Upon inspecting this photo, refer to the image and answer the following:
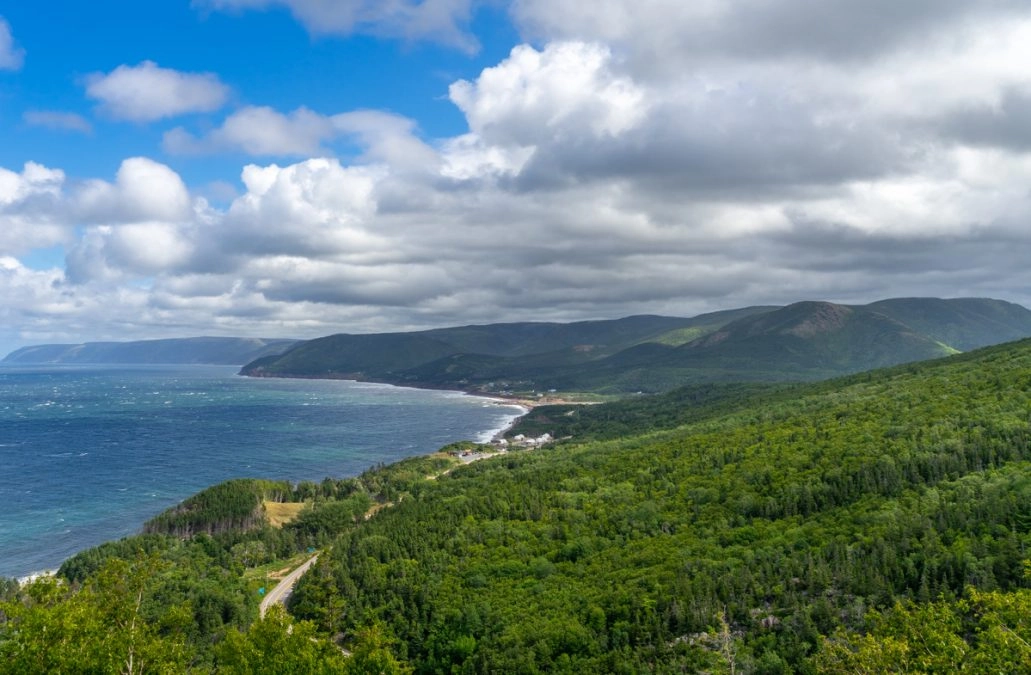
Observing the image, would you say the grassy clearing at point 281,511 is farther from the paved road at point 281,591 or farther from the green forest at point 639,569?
the paved road at point 281,591

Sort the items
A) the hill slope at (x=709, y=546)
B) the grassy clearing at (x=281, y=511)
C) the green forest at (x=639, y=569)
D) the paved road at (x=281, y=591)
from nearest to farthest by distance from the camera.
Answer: the green forest at (x=639, y=569), the hill slope at (x=709, y=546), the paved road at (x=281, y=591), the grassy clearing at (x=281, y=511)

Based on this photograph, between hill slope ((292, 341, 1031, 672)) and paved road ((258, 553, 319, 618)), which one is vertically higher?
hill slope ((292, 341, 1031, 672))

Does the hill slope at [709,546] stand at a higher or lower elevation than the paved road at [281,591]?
higher

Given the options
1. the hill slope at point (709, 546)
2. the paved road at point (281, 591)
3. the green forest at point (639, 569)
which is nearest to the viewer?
the green forest at point (639, 569)

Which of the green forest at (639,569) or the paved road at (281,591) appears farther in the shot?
the paved road at (281,591)

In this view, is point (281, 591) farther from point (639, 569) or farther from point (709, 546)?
point (709, 546)

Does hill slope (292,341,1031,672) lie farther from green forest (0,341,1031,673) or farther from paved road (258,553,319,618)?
paved road (258,553,319,618)

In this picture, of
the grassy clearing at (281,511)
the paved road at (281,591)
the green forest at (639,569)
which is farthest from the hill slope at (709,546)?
the grassy clearing at (281,511)

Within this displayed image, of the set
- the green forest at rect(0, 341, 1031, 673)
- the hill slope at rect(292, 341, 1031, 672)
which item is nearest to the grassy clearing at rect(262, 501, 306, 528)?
the green forest at rect(0, 341, 1031, 673)

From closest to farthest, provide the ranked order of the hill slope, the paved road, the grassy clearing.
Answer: the hill slope < the paved road < the grassy clearing
